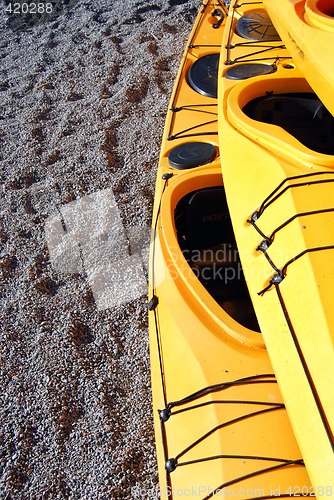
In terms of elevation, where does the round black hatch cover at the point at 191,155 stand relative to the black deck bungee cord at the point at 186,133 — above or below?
above

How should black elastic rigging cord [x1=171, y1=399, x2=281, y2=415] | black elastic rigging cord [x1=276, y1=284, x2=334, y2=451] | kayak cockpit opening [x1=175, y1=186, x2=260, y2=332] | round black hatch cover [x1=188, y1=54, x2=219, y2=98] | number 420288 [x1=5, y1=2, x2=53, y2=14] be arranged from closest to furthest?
black elastic rigging cord [x1=276, y1=284, x2=334, y2=451] → black elastic rigging cord [x1=171, y1=399, x2=281, y2=415] → kayak cockpit opening [x1=175, y1=186, x2=260, y2=332] → round black hatch cover [x1=188, y1=54, x2=219, y2=98] → number 420288 [x1=5, y1=2, x2=53, y2=14]

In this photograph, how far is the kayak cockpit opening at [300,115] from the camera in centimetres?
190

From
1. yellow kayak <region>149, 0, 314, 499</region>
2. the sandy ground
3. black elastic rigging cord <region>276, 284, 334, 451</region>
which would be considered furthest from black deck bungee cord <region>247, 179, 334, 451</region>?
the sandy ground

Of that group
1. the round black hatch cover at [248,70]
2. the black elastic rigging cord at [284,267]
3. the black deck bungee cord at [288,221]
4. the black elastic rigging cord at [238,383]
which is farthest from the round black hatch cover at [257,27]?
the black elastic rigging cord at [238,383]

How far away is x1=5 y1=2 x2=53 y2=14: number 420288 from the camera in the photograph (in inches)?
158

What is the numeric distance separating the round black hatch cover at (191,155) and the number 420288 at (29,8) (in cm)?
260

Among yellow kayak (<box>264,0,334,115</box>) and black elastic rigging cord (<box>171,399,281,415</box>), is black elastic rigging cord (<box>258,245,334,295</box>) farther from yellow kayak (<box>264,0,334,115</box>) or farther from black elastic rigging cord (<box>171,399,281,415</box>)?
yellow kayak (<box>264,0,334,115</box>)

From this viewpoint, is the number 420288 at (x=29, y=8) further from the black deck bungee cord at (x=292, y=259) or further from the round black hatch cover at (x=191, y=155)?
the black deck bungee cord at (x=292, y=259)

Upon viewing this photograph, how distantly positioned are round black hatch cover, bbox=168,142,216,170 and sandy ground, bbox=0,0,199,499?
1.30 ft

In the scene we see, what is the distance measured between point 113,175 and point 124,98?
0.66 meters

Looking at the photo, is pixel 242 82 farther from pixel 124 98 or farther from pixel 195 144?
pixel 124 98

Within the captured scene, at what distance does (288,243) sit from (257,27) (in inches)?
58.8

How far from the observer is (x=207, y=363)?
51.3 inches

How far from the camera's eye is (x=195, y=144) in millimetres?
1938
